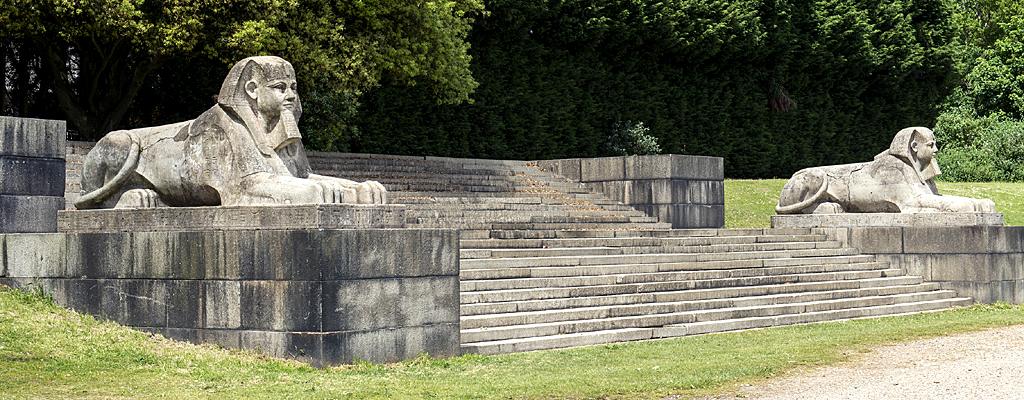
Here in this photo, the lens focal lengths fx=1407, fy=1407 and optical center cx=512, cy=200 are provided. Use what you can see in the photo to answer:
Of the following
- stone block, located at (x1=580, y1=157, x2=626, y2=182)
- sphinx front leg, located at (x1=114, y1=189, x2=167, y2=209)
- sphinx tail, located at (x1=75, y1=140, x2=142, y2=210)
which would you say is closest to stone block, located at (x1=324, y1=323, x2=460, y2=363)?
sphinx front leg, located at (x1=114, y1=189, x2=167, y2=209)

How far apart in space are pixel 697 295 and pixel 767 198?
13.7 meters

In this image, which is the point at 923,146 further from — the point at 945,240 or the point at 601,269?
the point at 601,269

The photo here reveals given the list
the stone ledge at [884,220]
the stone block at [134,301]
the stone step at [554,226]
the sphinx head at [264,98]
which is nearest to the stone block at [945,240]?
the stone ledge at [884,220]

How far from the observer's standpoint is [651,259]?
17531 millimetres

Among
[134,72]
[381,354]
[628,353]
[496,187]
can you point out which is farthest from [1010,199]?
[381,354]

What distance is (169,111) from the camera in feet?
84.9

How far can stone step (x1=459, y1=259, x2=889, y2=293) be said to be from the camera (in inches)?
582

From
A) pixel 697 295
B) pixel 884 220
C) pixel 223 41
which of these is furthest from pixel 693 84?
pixel 697 295

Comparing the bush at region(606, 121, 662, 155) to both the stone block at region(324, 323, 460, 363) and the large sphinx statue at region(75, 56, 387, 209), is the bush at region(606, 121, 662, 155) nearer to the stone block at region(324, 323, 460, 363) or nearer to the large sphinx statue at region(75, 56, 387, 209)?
the large sphinx statue at region(75, 56, 387, 209)

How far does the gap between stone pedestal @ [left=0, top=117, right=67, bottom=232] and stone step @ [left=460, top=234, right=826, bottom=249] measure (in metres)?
4.60

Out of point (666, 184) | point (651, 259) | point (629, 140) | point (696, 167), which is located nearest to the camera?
point (651, 259)

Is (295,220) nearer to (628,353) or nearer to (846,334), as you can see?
(628,353)

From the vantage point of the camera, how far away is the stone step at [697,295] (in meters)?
14.2

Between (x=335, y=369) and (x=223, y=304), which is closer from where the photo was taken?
(x=335, y=369)
